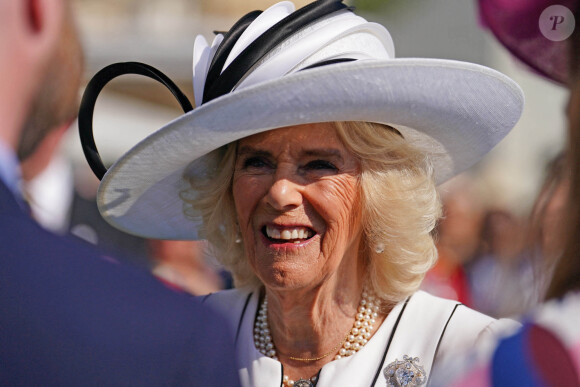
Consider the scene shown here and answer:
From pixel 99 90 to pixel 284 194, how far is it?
2.41 ft

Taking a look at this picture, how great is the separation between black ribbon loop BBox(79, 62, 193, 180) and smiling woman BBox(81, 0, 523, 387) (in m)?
0.08

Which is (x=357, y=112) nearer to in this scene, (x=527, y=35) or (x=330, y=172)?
(x=330, y=172)

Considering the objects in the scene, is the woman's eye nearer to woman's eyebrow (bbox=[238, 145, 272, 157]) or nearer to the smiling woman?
the smiling woman

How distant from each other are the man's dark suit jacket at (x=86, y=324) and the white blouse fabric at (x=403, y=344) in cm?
154

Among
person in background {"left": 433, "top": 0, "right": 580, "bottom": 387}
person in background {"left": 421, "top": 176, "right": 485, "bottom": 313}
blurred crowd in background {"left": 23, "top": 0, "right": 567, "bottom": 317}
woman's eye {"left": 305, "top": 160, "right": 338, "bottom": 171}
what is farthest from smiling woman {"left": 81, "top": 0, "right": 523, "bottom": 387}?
person in background {"left": 421, "top": 176, "right": 485, "bottom": 313}

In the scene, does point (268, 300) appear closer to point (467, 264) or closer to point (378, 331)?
point (378, 331)

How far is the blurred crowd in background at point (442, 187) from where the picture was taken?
102 inches

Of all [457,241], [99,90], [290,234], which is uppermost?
[99,90]

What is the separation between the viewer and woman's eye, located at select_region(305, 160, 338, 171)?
2.50 m

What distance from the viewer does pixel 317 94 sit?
2195mm

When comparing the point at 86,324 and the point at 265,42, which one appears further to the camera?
the point at 265,42

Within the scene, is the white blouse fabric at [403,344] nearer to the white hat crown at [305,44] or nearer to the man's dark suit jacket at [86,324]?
the white hat crown at [305,44]

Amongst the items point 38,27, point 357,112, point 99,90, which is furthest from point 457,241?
point 38,27

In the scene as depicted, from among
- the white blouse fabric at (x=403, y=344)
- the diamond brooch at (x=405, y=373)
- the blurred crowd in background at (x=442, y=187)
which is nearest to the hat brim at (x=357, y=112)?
the blurred crowd in background at (x=442, y=187)
